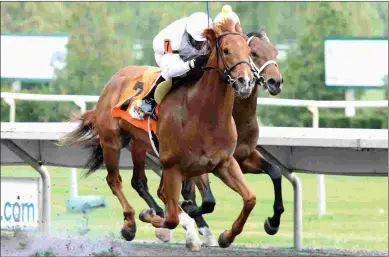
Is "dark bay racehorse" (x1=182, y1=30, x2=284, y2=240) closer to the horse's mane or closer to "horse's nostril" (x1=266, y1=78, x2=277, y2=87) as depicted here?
"horse's nostril" (x1=266, y1=78, x2=277, y2=87)

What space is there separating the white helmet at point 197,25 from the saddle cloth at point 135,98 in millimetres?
611

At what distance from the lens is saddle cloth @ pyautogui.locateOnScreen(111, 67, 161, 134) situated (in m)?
6.46

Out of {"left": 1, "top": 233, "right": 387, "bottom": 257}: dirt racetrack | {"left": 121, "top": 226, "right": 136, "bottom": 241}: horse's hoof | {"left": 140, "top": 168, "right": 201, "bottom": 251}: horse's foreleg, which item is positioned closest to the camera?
{"left": 140, "top": 168, "right": 201, "bottom": 251}: horse's foreleg

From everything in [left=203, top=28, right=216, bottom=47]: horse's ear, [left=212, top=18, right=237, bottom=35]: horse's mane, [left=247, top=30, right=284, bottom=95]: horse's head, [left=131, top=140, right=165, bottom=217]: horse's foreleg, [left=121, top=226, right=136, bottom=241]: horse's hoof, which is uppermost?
[left=212, top=18, right=237, bottom=35]: horse's mane

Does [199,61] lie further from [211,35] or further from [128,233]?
[128,233]

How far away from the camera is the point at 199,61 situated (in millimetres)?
5781

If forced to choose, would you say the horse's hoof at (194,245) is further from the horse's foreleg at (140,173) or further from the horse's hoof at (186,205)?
the horse's foreleg at (140,173)

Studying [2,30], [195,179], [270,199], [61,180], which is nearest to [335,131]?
[195,179]

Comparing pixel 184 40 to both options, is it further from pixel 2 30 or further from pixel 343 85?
pixel 2 30

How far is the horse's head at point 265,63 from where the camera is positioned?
232 inches

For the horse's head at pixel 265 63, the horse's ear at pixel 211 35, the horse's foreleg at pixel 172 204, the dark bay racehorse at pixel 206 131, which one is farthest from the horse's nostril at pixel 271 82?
the horse's foreleg at pixel 172 204

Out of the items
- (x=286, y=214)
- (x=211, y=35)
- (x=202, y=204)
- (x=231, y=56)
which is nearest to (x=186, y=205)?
(x=202, y=204)

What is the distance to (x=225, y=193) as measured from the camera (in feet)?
37.6

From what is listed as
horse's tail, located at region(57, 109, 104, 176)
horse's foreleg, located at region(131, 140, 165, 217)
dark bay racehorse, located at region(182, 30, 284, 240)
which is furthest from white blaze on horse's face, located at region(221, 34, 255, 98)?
horse's tail, located at region(57, 109, 104, 176)
